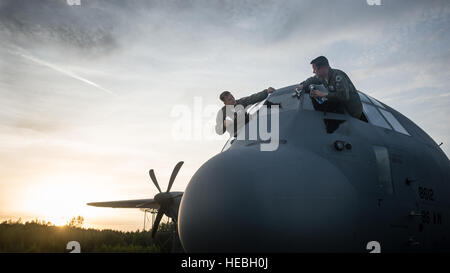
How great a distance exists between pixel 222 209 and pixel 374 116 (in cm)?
457

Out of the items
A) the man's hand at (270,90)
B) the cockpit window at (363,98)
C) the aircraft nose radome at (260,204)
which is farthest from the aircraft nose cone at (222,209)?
the cockpit window at (363,98)

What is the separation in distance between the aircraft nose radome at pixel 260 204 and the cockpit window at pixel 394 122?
3417mm

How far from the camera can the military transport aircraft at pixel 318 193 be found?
4.16m

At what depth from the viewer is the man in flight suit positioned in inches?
245

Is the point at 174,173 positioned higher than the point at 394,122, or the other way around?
the point at 394,122

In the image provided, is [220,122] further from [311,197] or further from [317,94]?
[311,197]

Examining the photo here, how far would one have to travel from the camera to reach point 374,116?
283 inches

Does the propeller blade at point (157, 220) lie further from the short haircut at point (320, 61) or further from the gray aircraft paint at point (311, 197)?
the short haircut at point (320, 61)

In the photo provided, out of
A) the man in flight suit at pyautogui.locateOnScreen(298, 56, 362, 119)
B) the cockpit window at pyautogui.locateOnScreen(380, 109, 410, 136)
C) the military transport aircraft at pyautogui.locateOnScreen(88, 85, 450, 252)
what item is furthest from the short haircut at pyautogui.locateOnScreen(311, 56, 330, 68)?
the cockpit window at pyautogui.locateOnScreen(380, 109, 410, 136)

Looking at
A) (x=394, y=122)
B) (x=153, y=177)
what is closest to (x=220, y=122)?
(x=394, y=122)

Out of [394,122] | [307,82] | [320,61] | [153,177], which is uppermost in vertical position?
[320,61]

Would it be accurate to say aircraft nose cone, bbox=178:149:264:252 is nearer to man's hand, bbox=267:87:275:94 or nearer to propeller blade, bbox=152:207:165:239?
man's hand, bbox=267:87:275:94
